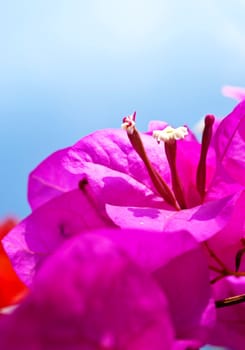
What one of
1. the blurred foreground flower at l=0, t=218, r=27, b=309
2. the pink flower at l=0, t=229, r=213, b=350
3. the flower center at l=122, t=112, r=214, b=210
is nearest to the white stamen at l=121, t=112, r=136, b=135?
the flower center at l=122, t=112, r=214, b=210

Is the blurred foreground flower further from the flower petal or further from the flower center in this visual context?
the flower petal

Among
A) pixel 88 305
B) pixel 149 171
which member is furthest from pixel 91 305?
pixel 149 171

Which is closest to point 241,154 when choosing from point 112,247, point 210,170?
point 210,170

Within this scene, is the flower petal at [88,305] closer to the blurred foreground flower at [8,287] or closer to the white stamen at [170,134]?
the white stamen at [170,134]

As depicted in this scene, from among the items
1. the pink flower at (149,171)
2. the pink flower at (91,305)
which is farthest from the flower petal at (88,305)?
the pink flower at (149,171)

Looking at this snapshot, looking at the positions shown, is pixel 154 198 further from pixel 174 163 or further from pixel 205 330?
pixel 205 330

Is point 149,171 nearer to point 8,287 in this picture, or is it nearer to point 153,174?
point 153,174
